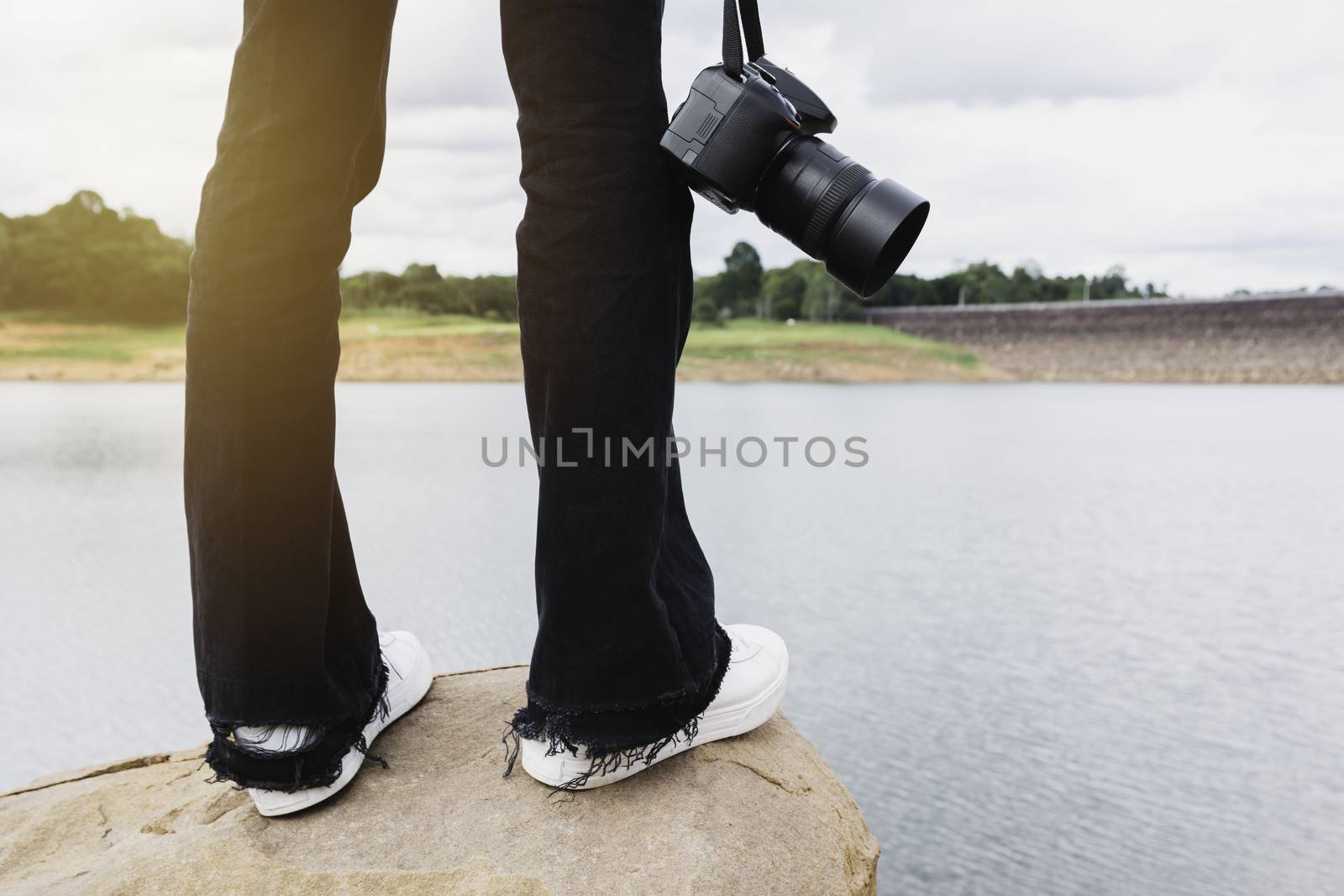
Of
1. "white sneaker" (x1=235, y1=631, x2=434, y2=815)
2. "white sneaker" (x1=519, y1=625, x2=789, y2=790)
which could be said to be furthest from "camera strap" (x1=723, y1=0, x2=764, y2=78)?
"white sneaker" (x1=235, y1=631, x2=434, y2=815)

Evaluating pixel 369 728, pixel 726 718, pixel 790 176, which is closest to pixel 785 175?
pixel 790 176

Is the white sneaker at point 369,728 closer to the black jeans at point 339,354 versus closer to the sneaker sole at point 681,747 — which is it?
the black jeans at point 339,354

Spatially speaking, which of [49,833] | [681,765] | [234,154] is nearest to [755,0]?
[234,154]

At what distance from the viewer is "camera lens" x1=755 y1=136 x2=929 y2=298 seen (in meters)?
0.61

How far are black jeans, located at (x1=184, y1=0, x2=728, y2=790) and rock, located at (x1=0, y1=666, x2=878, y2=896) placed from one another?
69 mm

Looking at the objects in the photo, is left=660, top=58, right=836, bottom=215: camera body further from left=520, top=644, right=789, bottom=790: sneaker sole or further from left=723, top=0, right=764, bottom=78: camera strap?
left=520, top=644, right=789, bottom=790: sneaker sole

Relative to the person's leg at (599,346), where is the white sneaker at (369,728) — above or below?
below

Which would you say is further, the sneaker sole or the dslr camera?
the sneaker sole

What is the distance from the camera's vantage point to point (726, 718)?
2.72 feet

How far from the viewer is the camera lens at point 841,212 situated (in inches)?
24.2

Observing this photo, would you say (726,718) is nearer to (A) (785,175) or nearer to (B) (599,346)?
(B) (599,346)

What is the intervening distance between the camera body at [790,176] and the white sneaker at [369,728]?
0.56 meters

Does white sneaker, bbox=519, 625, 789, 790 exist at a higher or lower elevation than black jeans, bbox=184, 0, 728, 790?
lower

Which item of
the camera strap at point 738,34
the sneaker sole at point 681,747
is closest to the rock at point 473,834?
the sneaker sole at point 681,747
